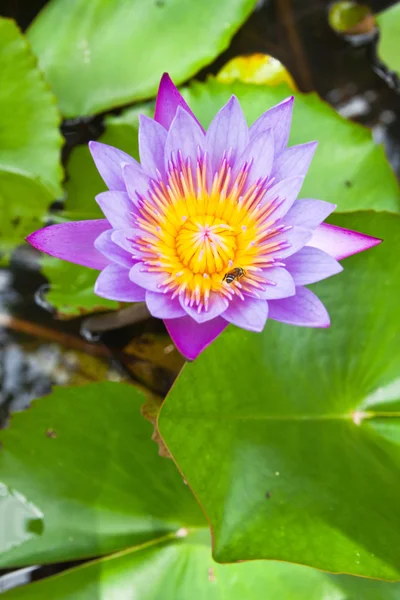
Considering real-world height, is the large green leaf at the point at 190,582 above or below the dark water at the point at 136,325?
below

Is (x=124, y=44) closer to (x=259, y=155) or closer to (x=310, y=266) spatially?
(x=259, y=155)

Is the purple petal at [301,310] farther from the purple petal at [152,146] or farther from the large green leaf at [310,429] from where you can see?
the purple petal at [152,146]

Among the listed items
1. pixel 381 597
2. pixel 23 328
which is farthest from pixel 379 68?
pixel 381 597

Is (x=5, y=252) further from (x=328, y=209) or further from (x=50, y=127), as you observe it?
(x=328, y=209)

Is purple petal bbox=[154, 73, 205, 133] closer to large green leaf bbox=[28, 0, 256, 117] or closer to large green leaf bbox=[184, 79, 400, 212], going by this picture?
large green leaf bbox=[184, 79, 400, 212]

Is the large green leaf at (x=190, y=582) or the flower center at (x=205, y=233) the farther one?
the large green leaf at (x=190, y=582)

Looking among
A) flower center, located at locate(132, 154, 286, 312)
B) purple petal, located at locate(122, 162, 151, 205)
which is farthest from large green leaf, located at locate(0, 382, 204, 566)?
purple petal, located at locate(122, 162, 151, 205)

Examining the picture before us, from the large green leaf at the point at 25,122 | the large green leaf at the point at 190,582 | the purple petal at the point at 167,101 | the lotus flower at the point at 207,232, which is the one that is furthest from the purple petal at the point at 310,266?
the large green leaf at the point at 25,122
